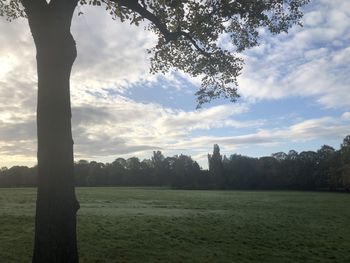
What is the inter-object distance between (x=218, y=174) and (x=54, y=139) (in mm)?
173495

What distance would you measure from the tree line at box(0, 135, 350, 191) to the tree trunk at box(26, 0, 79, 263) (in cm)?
15080

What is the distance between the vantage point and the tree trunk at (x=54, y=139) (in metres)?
9.05

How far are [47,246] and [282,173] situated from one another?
171190 mm

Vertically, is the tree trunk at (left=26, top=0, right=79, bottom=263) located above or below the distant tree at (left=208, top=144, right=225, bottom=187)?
below

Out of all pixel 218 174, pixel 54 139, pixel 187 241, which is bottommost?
pixel 187 241

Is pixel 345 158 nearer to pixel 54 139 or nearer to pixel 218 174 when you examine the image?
pixel 218 174

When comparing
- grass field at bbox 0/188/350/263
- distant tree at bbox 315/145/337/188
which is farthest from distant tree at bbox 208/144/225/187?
grass field at bbox 0/188/350/263

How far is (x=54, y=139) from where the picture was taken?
9273 millimetres

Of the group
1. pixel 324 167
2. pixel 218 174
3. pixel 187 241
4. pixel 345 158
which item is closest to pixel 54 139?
pixel 187 241

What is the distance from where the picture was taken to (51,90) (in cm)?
946

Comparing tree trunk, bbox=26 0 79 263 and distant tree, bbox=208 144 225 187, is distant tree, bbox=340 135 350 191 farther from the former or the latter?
tree trunk, bbox=26 0 79 263

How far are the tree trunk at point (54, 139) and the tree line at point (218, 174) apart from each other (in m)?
151

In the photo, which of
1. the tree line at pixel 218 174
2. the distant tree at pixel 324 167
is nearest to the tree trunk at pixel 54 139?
the distant tree at pixel 324 167

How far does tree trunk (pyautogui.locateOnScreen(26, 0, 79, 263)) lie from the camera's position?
29.7 ft
